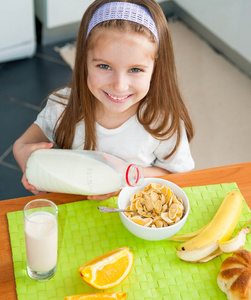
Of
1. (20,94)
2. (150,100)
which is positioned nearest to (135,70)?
(150,100)

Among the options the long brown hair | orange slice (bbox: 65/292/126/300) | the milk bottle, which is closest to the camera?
orange slice (bbox: 65/292/126/300)

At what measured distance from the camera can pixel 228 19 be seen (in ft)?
9.29

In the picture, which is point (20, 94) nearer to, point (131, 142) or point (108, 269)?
point (131, 142)

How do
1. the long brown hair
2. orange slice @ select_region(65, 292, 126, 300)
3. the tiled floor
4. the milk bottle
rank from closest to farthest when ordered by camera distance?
1. orange slice @ select_region(65, 292, 126, 300)
2. the milk bottle
3. the long brown hair
4. the tiled floor

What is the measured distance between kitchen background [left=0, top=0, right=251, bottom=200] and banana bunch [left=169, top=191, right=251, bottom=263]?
121 centimetres

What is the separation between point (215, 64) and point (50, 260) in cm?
224

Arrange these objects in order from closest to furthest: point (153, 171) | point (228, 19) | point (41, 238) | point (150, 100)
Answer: point (41, 238), point (150, 100), point (153, 171), point (228, 19)

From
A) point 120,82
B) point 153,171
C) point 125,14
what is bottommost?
point 153,171

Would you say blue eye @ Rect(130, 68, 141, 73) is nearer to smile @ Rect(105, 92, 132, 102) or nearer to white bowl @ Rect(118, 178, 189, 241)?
smile @ Rect(105, 92, 132, 102)


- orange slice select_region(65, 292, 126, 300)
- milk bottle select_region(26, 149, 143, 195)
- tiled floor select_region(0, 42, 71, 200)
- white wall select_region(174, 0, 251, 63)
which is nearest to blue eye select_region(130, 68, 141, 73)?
milk bottle select_region(26, 149, 143, 195)

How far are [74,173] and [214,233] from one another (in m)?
0.32

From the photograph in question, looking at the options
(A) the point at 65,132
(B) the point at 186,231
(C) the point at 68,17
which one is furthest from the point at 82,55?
(C) the point at 68,17

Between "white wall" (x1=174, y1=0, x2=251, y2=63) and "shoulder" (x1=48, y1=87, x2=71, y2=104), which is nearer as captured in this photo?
"shoulder" (x1=48, y1=87, x2=71, y2=104)

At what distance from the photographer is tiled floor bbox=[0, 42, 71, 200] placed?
2156mm
